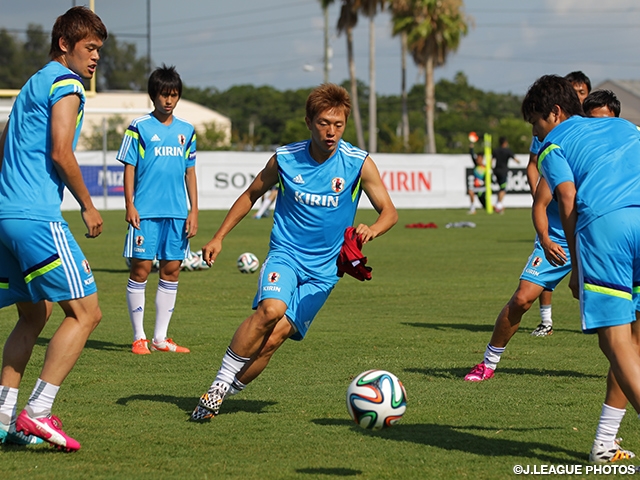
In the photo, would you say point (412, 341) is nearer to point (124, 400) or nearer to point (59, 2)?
point (124, 400)

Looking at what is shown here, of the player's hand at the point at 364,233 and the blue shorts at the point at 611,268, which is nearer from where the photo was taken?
the blue shorts at the point at 611,268

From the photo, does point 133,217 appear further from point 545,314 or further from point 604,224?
point 604,224

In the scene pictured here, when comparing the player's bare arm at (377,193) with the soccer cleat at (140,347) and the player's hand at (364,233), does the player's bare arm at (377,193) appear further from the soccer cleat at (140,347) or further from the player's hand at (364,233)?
the soccer cleat at (140,347)

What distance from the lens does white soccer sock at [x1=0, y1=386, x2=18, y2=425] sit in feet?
16.7

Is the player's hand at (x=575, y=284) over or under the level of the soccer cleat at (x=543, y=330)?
over

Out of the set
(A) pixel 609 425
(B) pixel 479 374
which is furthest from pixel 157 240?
(A) pixel 609 425

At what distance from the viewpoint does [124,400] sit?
6.21 meters

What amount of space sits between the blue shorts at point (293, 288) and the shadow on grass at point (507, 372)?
5.42 feet

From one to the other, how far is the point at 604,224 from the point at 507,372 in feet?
9.86

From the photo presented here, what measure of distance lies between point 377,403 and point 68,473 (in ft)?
5.24

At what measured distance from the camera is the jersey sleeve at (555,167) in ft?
15.2

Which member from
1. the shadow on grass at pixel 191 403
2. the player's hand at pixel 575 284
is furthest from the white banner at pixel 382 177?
the player's hand at pixel 575 284

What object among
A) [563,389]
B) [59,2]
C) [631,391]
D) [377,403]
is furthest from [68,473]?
[59,2]

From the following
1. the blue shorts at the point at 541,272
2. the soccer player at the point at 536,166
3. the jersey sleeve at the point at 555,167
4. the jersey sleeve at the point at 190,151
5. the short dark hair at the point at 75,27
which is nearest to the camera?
the jersey sleeve at the point at 555,167
